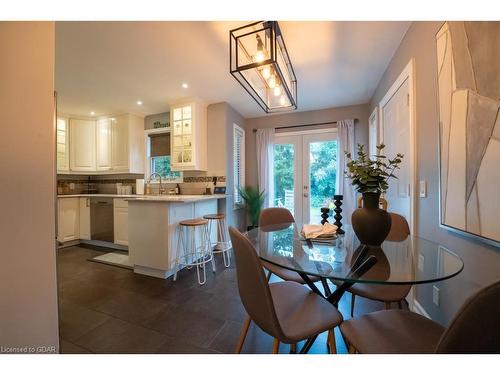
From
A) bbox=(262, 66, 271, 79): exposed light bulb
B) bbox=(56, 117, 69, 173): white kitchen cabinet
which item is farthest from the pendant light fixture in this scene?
bbox=(56, 117, 69, 173): white kitchen cabinet

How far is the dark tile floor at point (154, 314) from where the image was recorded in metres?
Result: 1.34

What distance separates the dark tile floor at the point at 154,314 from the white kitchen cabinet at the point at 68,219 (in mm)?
1366

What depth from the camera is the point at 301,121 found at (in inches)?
151

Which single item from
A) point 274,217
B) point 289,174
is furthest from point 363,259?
point 289,174

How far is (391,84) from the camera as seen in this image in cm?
225

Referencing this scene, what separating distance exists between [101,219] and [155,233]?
204 cm

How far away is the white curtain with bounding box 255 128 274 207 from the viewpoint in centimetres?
395

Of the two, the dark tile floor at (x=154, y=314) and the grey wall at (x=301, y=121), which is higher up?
the grey wall at (x=301, y=121)

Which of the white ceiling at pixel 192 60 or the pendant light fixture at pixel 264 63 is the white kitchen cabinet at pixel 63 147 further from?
the pendant light fixture at pixel 264 63

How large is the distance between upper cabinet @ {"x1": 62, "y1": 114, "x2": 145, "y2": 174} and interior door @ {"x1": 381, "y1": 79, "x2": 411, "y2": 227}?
415 centimetres

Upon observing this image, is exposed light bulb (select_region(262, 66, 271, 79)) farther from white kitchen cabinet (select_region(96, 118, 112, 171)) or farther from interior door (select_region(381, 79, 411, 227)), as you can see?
white kitchen cabinet (select_region(96, 118, 112, 171))

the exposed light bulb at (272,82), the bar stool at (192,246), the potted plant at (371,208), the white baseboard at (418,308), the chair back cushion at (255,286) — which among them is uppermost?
the exposed light bulb at (272,82)

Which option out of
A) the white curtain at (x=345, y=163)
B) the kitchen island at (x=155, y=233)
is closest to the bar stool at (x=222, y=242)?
the kitchen island at (x=155, y=233)
